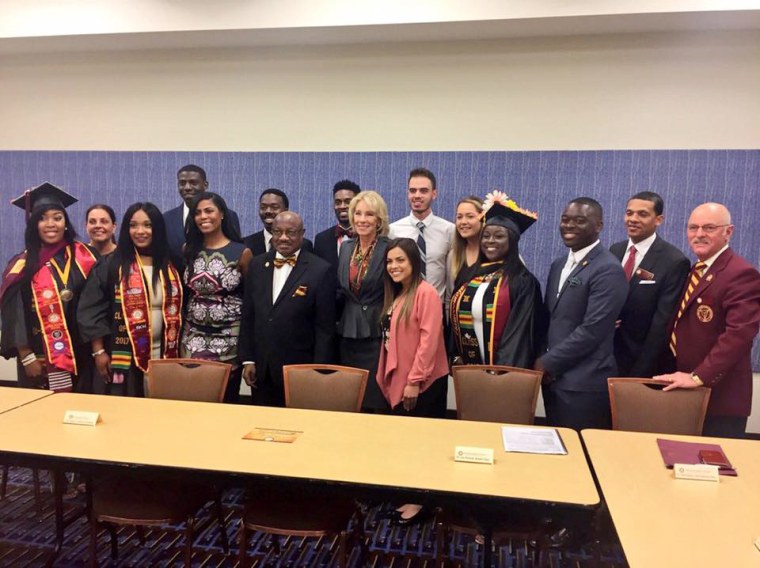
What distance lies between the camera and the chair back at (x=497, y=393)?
2.71 metres

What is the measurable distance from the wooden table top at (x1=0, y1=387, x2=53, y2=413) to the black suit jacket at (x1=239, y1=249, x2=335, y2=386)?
3.44 feet

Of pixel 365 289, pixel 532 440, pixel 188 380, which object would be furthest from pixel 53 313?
pixel 532 440

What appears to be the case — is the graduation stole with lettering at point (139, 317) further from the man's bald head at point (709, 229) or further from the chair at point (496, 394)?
the man's bald head at point (709, 229)

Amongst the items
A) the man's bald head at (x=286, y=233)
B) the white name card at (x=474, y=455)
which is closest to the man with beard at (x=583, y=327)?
the white name card at (x=474, y=455)

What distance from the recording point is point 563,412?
3041 millimetres

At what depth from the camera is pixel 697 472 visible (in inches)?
73.8

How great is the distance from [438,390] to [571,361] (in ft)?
2.44

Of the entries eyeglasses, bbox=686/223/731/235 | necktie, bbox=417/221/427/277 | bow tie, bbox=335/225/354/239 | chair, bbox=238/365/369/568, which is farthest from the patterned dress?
eyeglasses, bbox=686/223/731/235

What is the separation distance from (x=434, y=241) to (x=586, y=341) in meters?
1.21

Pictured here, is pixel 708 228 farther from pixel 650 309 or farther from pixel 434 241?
pixel 434 241

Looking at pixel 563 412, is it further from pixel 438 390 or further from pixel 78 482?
pixel 78 482

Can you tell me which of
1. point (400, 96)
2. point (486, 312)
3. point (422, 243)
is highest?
point (400, 96)

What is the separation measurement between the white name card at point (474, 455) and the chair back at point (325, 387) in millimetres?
825

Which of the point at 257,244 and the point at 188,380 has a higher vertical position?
the point at 257,244
